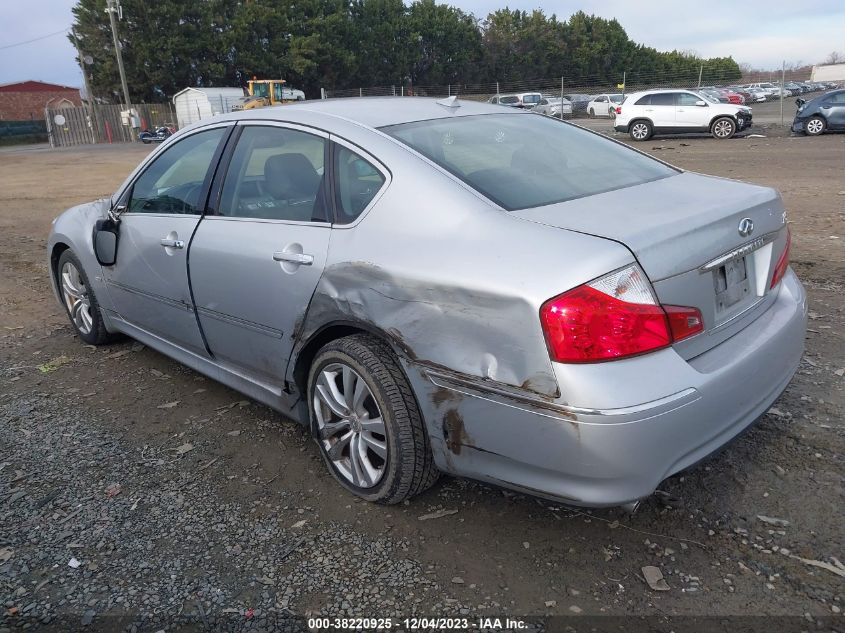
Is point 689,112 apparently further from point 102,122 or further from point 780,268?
point 102,122

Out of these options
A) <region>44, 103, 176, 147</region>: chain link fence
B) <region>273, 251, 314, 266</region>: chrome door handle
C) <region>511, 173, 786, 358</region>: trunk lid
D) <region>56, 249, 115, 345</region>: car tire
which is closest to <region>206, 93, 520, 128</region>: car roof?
<region>273, 251, 314, 266</region>: chrome door handle

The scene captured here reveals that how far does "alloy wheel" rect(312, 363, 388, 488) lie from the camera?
2906mm

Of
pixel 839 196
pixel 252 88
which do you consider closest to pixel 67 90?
pixel 252 88

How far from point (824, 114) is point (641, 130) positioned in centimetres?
534

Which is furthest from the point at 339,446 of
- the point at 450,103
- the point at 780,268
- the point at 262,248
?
the point at 780,268

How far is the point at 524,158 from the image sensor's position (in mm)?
3189

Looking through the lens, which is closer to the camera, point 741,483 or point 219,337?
point 741,483

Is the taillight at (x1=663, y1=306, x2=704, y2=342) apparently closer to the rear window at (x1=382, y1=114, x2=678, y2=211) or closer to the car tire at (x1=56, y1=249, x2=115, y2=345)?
the rear window at (x1=382, y1=114, x2=678, y2=211)

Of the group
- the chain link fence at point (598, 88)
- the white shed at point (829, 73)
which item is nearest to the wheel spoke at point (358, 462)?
A: the chain link fence at point (598, 88)

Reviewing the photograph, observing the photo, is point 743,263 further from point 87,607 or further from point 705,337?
point 87,607

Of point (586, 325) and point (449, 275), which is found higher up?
point (449, 275)

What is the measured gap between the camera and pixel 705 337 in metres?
2.49

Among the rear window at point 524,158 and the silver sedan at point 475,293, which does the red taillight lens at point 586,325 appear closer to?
the silver sedan at point 475,293

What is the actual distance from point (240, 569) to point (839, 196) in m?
9.93
